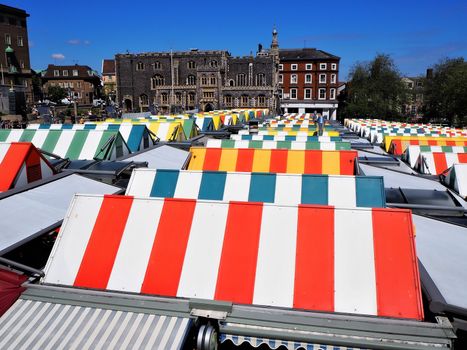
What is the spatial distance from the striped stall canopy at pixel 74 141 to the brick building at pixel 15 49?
5896 centimetres

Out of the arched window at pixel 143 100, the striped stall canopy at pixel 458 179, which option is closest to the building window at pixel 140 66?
the arched window at pixel 143 100

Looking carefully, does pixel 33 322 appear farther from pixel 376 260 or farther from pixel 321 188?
pixel 321 188

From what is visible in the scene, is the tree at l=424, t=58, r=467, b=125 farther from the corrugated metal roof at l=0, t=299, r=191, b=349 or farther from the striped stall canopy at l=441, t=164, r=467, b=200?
the corrugated metal roof at l=0, t=299, r=191, b=349

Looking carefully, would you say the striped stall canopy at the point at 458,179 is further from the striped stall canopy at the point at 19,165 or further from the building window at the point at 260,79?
the building window at the point at 260,79

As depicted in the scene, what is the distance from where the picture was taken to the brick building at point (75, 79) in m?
89.9

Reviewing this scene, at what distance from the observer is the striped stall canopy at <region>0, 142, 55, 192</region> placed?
607 cm

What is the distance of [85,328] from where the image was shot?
2527 millimetres

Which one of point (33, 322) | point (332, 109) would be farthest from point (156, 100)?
point (33, 322)

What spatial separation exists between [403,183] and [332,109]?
69263mm

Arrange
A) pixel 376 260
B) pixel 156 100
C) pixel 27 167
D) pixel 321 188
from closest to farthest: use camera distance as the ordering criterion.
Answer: pixel 376 260 → pixel 321 188 → pixel 27 167 → pixel 156 100

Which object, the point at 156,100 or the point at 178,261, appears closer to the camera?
the point at 178,261

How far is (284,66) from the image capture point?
74.4 m

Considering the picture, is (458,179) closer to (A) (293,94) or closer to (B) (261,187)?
(B) (261,187)

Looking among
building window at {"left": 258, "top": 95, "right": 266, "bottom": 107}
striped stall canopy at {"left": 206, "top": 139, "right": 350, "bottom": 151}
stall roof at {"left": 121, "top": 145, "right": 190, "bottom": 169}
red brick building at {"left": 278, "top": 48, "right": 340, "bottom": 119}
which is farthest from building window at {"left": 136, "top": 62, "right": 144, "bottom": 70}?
striped stall canopy at {"left": 206, "top": 139, "right": 350, "bottom": 151}
